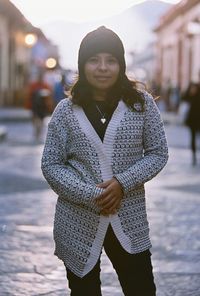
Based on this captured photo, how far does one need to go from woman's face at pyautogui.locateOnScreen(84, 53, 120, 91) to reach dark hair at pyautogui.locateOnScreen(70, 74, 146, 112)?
3 centimetres

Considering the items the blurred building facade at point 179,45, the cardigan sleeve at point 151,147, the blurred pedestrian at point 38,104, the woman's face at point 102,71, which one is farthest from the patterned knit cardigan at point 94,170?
the blurred building facade at point 179,45

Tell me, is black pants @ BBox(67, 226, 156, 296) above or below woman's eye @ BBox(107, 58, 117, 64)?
below

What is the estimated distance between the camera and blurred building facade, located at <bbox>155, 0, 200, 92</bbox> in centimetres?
3778

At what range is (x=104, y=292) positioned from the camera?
17.5 ft

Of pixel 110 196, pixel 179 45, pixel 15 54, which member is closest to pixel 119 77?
pixel 110 196

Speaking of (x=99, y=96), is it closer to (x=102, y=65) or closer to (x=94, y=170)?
(x=102, y=65)

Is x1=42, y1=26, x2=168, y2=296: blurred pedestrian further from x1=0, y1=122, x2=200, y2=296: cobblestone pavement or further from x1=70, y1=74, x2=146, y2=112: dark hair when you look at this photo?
x1=0, y1=122, x2=200, y2=296: cobblestone pavement

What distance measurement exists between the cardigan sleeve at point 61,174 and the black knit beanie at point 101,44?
280mm

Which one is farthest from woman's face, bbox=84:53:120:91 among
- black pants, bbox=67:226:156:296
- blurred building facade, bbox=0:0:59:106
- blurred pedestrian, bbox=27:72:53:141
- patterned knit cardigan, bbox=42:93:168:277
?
blurred building facade, bbox=0:0:59:106

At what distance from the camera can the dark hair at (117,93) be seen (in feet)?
12.0

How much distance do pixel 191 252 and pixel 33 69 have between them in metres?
44.4

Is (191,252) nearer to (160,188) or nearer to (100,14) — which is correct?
(100,14)

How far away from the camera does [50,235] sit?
717cm

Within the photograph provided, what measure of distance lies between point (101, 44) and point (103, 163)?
50 centimetres
